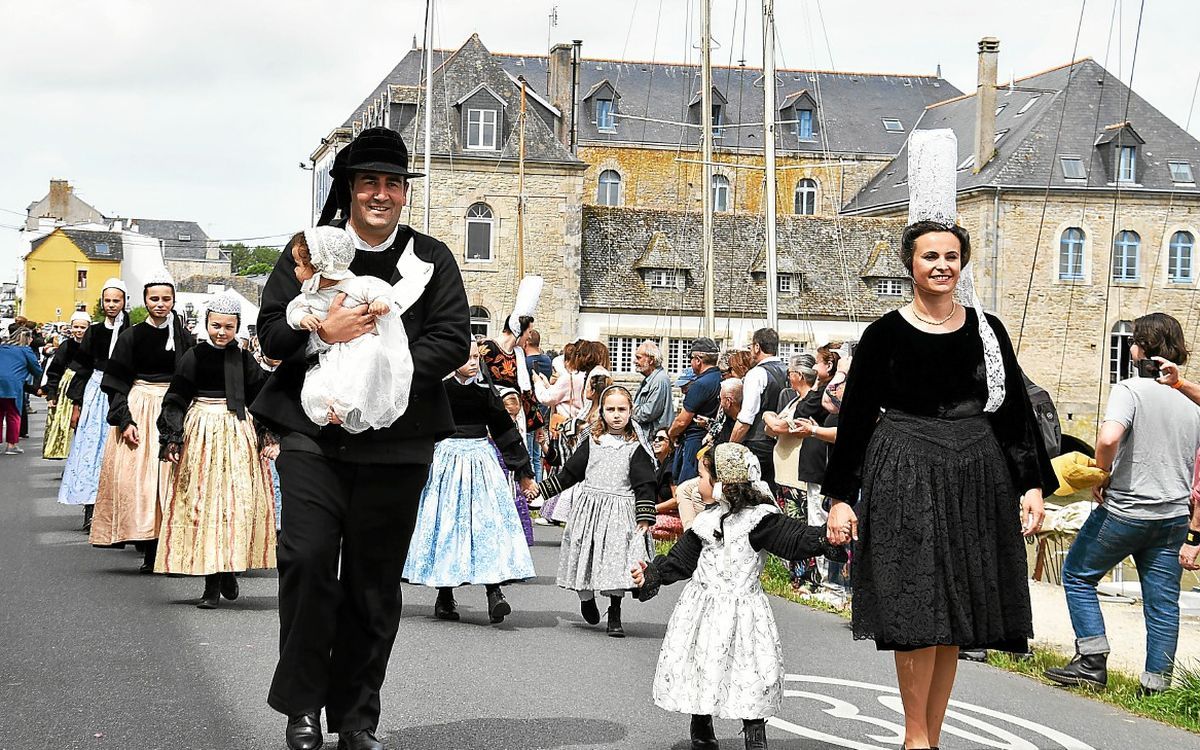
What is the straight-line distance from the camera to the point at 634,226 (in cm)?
5938

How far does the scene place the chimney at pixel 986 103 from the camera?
63438mm

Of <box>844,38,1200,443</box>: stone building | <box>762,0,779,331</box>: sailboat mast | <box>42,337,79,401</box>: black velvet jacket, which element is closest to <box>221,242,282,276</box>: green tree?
<box>844,38,1200,443</box>: stone building

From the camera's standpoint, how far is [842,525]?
5770mm

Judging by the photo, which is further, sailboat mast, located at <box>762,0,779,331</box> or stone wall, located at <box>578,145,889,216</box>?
stone wall, located at <box>578,145,889,216</box>

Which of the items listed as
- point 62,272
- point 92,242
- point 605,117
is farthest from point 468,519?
point 92,242

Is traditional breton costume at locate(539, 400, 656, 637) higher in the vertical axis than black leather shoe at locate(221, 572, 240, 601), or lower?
higher

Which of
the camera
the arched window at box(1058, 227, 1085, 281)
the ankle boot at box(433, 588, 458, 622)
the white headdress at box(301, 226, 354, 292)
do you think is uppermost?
the arched window at box(1058, 227, 1085, 281)

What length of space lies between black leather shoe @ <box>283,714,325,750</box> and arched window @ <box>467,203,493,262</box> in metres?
51.4

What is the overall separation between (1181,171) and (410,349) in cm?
6223

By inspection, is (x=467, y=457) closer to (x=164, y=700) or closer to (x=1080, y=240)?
(x=164, y=700)

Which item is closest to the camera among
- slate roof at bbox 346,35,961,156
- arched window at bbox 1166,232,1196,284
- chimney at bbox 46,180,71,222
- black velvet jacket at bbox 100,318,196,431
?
black velvet jacket at bbox 100,318,196,431

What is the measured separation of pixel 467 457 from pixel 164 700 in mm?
3565

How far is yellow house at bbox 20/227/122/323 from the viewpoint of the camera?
113 m

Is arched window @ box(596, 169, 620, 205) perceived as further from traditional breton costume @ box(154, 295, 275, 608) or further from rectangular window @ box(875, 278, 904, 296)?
traditional breton costume @ box(154, 295, 275, 608)
